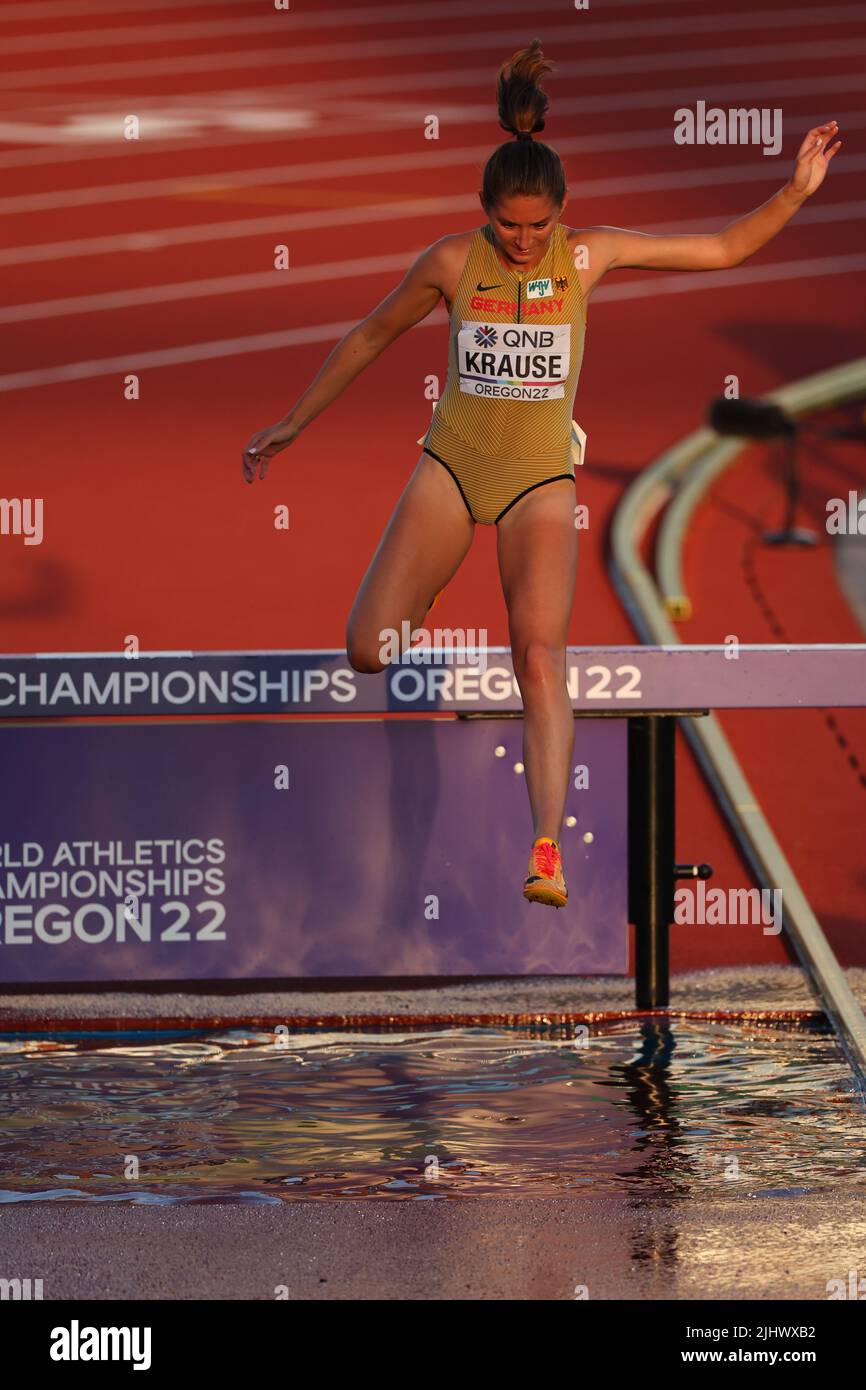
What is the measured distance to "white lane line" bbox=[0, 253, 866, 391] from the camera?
8188 mm

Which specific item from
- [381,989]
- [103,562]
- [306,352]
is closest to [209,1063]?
[381,989]

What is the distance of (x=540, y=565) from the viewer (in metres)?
3.46

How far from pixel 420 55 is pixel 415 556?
569cm

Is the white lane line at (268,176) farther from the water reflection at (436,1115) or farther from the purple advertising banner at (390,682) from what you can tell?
the water reflection at (436,1115)

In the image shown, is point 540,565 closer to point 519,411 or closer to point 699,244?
point 519,411

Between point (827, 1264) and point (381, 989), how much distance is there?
3908 mm

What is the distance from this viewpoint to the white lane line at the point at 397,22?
8461 millimetres

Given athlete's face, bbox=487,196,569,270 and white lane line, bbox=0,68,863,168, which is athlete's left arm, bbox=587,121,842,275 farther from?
white lane line, bbox=0,68,863,168
